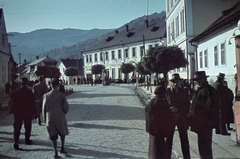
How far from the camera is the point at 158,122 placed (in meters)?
4.63

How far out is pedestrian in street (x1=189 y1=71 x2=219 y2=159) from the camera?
4754 millimetres

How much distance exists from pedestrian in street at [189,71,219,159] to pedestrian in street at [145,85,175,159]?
473 millimetres

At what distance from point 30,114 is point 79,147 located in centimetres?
150

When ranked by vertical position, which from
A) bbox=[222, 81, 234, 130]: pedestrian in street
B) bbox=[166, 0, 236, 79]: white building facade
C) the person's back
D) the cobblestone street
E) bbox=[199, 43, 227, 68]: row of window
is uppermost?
bbox=[166, 0, 236, 79]: white building facade

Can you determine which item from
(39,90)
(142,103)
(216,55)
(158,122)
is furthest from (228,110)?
(216,55)

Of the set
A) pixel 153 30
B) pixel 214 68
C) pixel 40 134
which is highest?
pixel 153 30

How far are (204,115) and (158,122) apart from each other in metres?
0.81

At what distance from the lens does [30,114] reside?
6.87 m

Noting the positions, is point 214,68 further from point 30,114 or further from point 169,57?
point 30,114

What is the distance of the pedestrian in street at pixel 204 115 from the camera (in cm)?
475

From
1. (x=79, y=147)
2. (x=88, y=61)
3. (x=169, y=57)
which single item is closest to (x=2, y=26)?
(x=169, y=57)

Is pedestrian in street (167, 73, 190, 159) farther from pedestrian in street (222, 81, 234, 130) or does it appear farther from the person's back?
the person's back

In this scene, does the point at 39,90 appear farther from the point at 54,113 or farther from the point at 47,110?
the point at 54,113

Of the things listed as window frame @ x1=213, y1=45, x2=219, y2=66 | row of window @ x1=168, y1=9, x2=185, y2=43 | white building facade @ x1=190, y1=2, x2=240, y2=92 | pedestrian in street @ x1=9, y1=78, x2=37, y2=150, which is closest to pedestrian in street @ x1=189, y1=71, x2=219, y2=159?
pedestrian in street @ x1=9, y1=78, x2=37, y2=150
